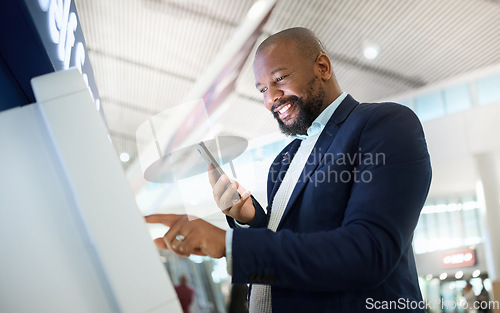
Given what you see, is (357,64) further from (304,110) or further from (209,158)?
(209,158)

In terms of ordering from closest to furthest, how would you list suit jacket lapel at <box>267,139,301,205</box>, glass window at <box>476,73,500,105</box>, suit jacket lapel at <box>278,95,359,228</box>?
suit jacket lapel at <box>278,95,359,228</box>, suit jacket lapel at <box>267,139,301,205</box>, glass window at <box>476,73,500,105</box>

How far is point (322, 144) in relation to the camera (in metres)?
1.12

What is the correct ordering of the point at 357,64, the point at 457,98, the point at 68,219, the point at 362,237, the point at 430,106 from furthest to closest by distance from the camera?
the point at 430,106 < the point at 457,98 < the point at 357,64 < the point at 362,237 < the point at 68,219

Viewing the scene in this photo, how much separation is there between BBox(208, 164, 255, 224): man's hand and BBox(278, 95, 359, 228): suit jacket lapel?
0.10 meters

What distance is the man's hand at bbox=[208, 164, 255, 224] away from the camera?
100cm

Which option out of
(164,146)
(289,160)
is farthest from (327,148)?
(164,146)

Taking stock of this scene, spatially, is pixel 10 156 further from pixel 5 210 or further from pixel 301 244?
pixel 301 244

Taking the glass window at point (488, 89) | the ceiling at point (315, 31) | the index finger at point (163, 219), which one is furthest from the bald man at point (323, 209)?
the glass window at point (488, 89)

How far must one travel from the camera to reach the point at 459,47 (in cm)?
1032

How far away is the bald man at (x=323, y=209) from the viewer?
2.54 feet

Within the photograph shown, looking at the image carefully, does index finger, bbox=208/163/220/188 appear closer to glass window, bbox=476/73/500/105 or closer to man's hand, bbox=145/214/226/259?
man's hand, bbox=145/214/226/259

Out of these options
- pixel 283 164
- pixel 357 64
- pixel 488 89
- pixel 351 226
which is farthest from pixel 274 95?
pixel 488 89

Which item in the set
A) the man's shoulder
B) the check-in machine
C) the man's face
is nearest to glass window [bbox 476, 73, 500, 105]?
the man's face
